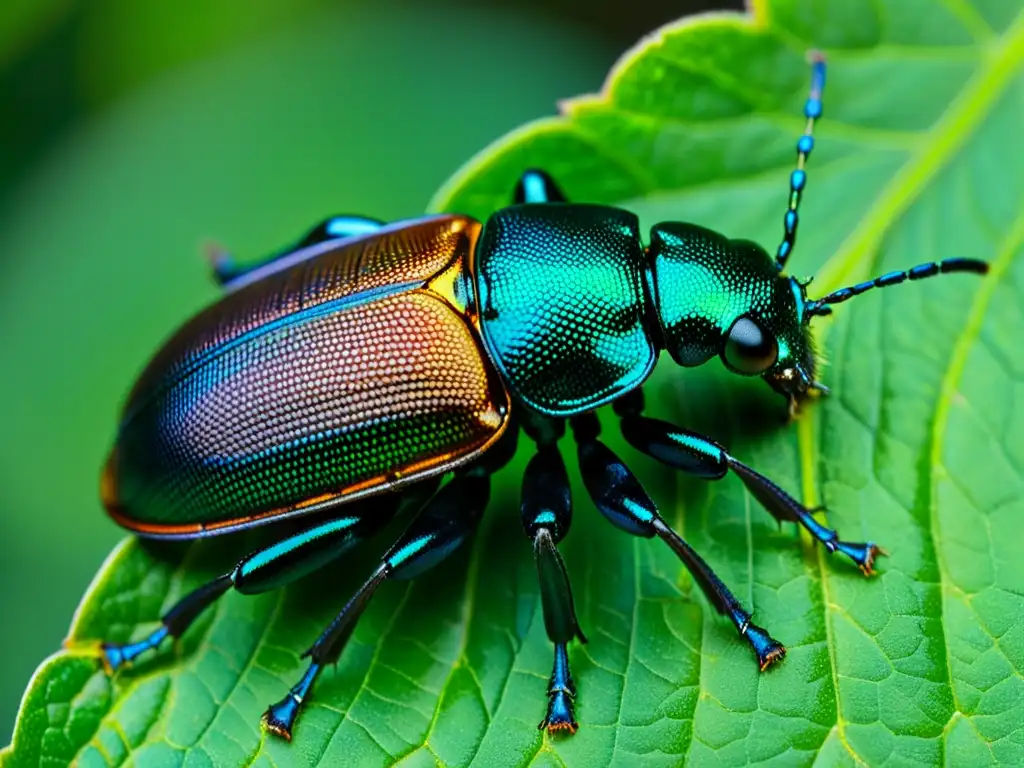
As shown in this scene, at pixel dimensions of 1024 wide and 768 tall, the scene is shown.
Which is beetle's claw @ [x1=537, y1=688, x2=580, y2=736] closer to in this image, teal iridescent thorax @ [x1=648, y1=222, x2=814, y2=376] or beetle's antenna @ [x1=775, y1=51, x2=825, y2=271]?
teal iridescent thorax @ [x1=648, y1=222, x2=814, y2=376]

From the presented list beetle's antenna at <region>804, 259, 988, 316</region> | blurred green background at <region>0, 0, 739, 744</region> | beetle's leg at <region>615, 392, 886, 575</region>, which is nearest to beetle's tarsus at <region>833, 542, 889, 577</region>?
beetle's leg at <region>615, 392, 886, 575</region>

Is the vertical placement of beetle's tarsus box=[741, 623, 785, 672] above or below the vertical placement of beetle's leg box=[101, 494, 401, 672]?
below

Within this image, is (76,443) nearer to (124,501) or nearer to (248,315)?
(124,501)

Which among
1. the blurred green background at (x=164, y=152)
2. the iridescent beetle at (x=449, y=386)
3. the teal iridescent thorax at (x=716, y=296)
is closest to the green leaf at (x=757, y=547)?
the iridescent beetle at (x=449, y=386)

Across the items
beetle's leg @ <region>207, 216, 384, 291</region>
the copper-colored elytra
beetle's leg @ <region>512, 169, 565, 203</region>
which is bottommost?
the copper-colored elytra

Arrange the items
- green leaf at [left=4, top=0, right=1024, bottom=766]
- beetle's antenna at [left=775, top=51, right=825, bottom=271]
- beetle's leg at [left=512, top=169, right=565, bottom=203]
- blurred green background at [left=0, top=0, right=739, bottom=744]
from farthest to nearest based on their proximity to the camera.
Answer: blurred green background at [left=0, top=0, right=739, bottom=744], beetle's leg at [left=512, top=169, right=565, bottom=203], beetle's antenna at [left=775, top=51, right=825, bottom=271], green leaf at [left=4, top=0, right=1024, bottom=766]

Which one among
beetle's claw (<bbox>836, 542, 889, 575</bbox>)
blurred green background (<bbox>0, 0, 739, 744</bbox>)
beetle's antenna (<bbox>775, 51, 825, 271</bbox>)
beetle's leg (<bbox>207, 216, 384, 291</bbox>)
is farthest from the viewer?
blurred green background (<bbox>0, 0, 739, 744</bbox>)

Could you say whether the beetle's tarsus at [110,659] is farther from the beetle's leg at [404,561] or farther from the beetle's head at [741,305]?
the beetle's head at [741,305]
